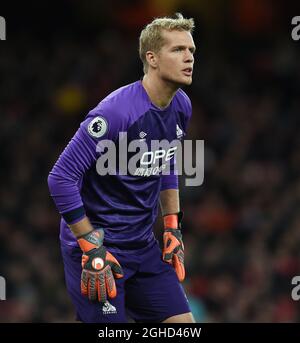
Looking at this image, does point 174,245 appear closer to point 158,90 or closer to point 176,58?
point 158,90

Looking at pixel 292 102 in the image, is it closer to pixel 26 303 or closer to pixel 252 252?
pixel 252 252

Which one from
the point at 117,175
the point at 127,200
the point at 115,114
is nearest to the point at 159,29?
the point at 115,114

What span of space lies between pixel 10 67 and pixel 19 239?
3051 millimetres

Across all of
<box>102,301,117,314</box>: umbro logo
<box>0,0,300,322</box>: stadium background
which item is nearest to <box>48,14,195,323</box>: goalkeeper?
<box>102,301,117,314</box>: umbro logo

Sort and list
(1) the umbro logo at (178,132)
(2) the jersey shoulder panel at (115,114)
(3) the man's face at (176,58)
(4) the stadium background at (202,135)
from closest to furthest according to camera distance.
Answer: (2) the jersey shoulder panel at (115,114) → (3) the man's face at (176,58) → (1) the umbro logo at (178,132) → (4) the stadium background at (202,135)

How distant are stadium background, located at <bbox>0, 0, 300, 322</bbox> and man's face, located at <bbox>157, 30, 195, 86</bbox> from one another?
15.4ft

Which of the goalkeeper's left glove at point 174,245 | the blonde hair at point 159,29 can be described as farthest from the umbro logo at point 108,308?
the blonde hair at point 159,29

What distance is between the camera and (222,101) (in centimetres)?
1172

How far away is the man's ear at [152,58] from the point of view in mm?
4711

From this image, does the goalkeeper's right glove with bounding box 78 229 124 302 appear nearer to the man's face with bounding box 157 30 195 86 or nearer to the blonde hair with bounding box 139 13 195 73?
the man's face with bounding box 157 30 195 86

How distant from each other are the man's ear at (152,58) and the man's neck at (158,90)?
0.06 meters

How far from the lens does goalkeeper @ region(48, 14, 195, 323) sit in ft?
14.8

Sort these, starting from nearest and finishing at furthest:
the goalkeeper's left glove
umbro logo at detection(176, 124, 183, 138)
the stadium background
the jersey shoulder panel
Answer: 1. the jersey shoulder panel
2. umbro logo at detection(176, 124, 183, 138)
3. the goalkeeper's left glove
4. the stadium background

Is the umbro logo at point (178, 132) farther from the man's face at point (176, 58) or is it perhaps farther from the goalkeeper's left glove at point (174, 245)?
the goalkeeper's left glove at point (174, 245)
